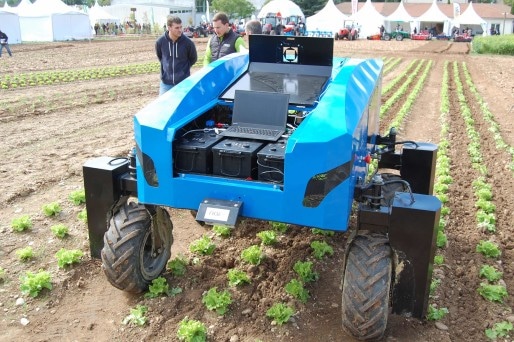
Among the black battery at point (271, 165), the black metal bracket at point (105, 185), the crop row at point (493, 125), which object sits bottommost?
the crop row at point (493, 125)

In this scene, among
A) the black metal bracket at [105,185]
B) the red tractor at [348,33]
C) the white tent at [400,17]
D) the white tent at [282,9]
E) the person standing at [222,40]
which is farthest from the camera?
the white tent at [400,17]

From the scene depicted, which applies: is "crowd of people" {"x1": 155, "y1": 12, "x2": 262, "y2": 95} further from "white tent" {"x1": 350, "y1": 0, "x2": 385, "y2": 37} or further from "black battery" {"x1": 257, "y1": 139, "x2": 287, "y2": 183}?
"white tent" {"x1": 350, "y1": 0, "x2": 385, "y2": 37}

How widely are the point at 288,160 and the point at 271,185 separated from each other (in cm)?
26

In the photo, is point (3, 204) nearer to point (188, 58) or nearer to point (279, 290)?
point (188, 58)

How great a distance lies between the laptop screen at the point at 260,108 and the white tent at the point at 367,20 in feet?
159

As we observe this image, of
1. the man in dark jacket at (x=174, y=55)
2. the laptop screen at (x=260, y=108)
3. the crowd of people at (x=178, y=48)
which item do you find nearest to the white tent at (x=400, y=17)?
the crowd of people at (x=178, y=48)

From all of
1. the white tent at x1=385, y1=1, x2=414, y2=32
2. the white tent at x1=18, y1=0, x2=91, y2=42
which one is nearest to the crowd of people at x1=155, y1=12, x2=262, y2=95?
the white tent at x1=18, y1=0, x2=91, y2=42

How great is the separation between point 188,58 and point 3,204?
2680 mm

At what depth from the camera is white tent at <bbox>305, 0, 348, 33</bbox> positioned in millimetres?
49156

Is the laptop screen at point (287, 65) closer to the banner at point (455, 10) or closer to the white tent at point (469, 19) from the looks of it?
the white tent at point (469, 19)

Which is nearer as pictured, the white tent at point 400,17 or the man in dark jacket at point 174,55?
the man in dark jacket at point 174,55

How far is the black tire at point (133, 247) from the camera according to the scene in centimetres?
367

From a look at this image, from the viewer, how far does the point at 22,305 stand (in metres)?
3.85

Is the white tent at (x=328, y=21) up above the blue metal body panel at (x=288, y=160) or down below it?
above
